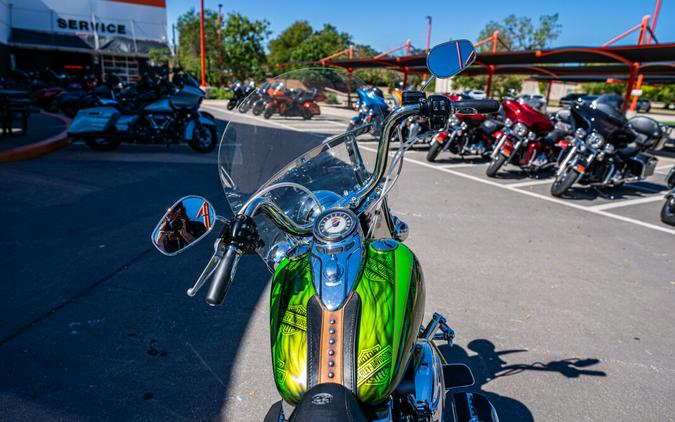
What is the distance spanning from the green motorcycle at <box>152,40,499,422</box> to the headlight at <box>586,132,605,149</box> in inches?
242

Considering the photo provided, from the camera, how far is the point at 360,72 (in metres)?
27.9

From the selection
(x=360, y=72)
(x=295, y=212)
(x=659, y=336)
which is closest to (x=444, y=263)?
(x=659, y=336)

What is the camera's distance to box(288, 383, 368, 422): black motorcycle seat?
1.08 meters

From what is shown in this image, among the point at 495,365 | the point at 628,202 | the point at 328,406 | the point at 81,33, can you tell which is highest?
the point at 81,33

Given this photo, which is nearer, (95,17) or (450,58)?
(450,58)

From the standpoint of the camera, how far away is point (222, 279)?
129 cm

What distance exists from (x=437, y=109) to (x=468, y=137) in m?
8.47

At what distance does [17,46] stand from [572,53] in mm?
29367

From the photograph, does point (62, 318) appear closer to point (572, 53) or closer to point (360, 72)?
point (572, 53)

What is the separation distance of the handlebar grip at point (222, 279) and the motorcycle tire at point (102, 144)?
8779 millimetres

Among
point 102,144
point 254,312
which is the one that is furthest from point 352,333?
point 102,144

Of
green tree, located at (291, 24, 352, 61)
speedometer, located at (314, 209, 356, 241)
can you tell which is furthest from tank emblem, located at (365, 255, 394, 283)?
green tree, located at (291, 24, 352, 61)

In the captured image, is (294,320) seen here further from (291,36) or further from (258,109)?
(291,36)

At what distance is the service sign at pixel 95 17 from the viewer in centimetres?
2781
